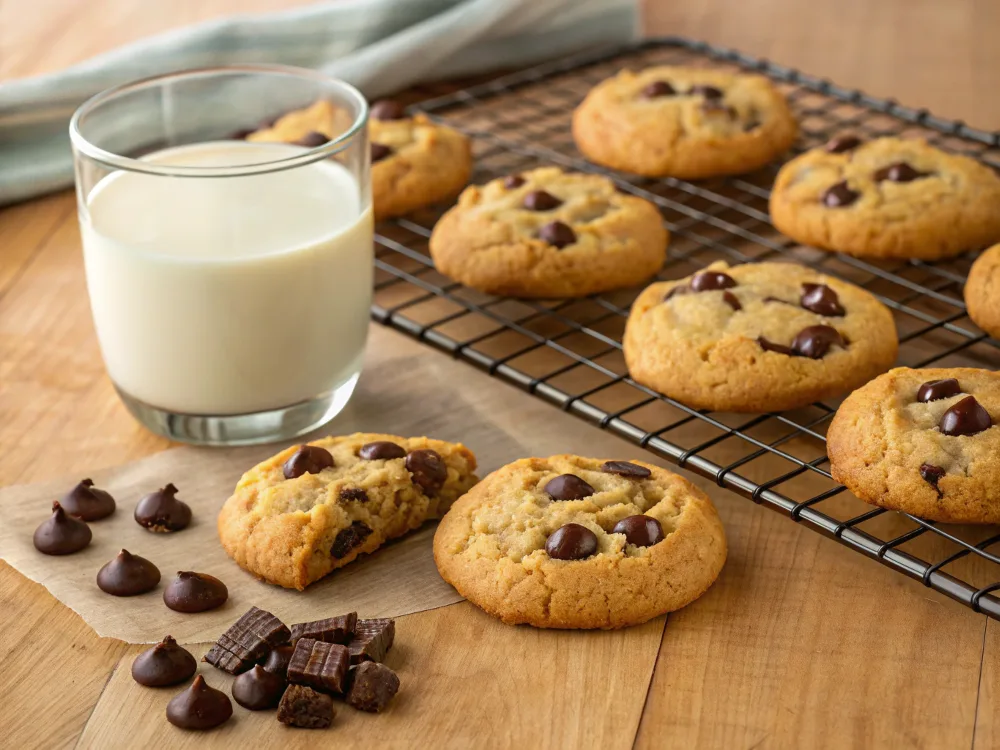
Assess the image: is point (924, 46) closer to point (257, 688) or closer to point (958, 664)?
point (958, 664)

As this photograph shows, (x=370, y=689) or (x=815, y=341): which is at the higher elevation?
(x=815, y=341)

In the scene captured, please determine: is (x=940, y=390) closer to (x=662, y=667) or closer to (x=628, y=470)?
(x=628, y=470)

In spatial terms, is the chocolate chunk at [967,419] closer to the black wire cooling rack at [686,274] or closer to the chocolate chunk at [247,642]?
the black wire cooling rack at [686,274]

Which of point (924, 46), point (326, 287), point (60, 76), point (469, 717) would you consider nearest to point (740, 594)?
point (469, 717)

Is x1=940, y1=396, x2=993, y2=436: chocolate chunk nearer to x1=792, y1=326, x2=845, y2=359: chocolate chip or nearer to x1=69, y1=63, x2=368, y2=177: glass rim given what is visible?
x1=792, y1=326, x2=845, y2=359: chocolate chip

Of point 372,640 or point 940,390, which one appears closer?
point 372,640

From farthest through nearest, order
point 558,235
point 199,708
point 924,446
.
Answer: point 558,235 → point 924,446 → point 199,708

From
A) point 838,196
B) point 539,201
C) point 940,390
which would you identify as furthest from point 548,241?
point 940,390
